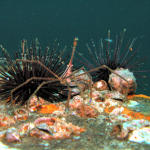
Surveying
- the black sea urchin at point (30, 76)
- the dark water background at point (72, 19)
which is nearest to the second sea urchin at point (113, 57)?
the black sea urchin at point (30, 76)

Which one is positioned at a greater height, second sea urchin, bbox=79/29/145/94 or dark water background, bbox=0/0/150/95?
dark water background, bbox=0/0/150/95

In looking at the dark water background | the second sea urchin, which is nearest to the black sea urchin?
the second sea urchin

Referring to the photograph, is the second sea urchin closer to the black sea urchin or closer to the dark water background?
the black sea urchin

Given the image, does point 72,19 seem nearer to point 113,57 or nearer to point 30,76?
point 113,57

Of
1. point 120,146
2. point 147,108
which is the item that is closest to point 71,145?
point 120,146

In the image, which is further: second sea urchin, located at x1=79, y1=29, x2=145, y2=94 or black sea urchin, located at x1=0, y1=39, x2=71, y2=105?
second sea urchin, located at x1=79, y1=29, x2=145, y2=94

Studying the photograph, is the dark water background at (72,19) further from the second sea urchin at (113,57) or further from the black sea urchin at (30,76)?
the black sea urchin at (30,76)

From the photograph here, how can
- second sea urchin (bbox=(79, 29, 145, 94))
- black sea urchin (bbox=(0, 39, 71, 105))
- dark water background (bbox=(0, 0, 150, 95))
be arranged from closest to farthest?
black sea urchin (bbox=(0, 39, 71, 105))
second sea urchin (bbox=(79, 29, 145, 94))
dark water background (bbox=(0, 0, 150, 95))
